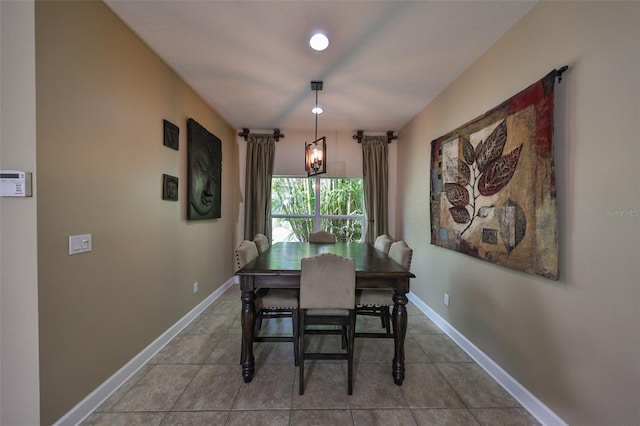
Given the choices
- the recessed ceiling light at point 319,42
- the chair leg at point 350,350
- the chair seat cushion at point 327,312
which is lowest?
the chair leg at point 350,350

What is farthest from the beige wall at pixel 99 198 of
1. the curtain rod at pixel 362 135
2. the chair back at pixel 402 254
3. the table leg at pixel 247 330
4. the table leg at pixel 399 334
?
the curtain rod at pixel 362 135

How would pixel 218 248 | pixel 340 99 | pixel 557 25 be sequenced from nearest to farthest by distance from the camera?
pixel 557 25 < pixel 340 99 < pixel 218 248

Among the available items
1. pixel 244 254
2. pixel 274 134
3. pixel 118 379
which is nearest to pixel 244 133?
pixel 274 134

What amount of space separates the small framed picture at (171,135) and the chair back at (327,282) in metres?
1.81

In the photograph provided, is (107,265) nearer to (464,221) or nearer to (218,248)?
(218,248)

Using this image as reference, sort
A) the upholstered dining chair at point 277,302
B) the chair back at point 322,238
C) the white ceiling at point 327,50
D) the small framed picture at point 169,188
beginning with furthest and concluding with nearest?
1. the chair back at point 322,238
2. the small framed picture at point 169,188
3. the upholstered dining chair at point 277,302
4. the white ceiling at point 327,50

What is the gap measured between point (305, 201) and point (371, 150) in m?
1.45

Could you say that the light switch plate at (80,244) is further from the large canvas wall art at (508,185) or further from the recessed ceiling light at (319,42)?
the large canvas wall art at (508,185)

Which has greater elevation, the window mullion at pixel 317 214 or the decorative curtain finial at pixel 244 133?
the decorative curtain finial at pixel 244 133

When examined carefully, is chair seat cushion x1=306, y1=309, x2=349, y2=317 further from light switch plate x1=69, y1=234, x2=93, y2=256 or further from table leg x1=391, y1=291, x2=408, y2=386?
light switch plate x1=69, y1=234, x2=93, y2=256

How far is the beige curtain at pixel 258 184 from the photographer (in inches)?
156

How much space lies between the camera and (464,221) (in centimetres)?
218

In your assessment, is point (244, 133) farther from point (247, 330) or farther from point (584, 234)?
point (584, 234)

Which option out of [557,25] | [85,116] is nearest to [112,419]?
[85,116]
